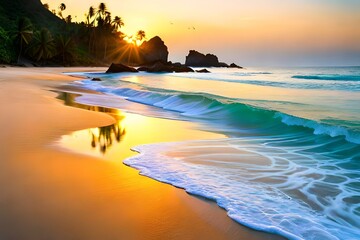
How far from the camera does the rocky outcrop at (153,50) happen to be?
122m

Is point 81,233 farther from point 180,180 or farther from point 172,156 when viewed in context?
point 172,156

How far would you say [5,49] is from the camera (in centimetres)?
5512

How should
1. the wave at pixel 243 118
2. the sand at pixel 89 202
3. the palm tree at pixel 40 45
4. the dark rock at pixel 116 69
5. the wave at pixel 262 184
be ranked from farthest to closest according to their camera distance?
the palm tree at pixel 40 45
the dark rock at pixel 116 69
the wave at pixel 243 118
the wave at pixel 262 184
the sand at pixel 89 202

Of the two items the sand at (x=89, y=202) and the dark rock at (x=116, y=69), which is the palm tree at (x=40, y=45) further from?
the sand at (x=89, y=202)

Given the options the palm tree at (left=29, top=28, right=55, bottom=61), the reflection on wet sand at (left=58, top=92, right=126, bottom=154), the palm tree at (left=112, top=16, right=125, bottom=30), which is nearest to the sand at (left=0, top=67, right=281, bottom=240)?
the reflection on wet sand at (left=58, top=92, right=126, bottom=154)

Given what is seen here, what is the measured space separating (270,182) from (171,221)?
80.3 inches

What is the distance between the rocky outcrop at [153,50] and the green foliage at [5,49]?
6583 cm

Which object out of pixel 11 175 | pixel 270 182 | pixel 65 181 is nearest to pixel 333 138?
pixel 270 182

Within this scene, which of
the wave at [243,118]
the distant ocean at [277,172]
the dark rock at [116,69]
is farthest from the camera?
the dark rock at [116,69]

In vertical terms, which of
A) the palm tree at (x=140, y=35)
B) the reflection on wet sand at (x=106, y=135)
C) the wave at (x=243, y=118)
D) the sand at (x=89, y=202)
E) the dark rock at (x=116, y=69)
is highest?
the palm tree at (x=140, y=35)

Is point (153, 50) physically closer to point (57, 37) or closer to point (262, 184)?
point (57, 37)

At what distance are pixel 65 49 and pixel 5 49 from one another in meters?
14.3

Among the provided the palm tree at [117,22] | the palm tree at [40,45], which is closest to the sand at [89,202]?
the palm tree at [40,45]

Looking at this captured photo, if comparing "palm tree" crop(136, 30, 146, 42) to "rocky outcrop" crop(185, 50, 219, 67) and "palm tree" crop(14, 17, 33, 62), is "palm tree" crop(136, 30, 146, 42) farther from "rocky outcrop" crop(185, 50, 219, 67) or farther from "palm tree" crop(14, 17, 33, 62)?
"palm tree" crop(14, 17, 33, 62)
